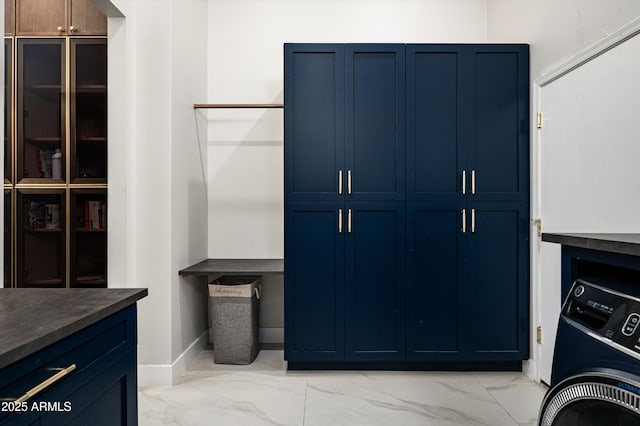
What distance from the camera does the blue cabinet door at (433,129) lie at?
2.71 metres

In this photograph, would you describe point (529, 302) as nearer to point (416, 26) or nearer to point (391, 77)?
point (391, 77)

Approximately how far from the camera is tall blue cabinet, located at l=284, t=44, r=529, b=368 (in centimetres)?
271

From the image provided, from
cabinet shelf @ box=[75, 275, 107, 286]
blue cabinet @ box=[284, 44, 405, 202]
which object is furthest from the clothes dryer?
cabinet shelf @ box=[75, 275, 107, 286]

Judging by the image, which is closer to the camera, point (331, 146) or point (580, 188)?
point (580, 188)

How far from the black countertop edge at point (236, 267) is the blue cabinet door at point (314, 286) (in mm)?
174

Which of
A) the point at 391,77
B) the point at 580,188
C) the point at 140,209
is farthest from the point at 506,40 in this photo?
the point at 140,209

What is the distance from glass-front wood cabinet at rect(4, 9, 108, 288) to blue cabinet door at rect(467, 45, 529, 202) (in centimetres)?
257

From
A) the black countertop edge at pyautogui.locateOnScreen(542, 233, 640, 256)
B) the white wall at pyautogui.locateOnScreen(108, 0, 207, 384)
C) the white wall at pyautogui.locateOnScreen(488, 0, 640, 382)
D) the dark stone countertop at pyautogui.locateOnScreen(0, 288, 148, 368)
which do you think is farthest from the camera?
the white wall at pyautogui.locateOnScreen(108, 0, 207, 384)

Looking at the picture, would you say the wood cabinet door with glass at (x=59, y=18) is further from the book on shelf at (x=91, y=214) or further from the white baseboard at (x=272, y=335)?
the white baseboard at (x=272, y=335)

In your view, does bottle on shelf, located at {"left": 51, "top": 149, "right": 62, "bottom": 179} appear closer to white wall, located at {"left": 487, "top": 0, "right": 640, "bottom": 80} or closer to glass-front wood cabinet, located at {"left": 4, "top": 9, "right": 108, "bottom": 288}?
glass-front wood cabinet, located at {"left": 4, "top": 9, "right": 108, "bottom": 288}

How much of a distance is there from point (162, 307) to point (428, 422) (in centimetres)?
175

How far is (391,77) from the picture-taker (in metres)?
2.72

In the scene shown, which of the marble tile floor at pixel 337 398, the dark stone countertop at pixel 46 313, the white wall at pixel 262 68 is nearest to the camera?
the dark stone countertop at pixel 46 313

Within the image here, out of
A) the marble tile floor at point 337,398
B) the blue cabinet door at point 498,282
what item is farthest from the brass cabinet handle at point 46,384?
the blue cabinet door at point 498,282
